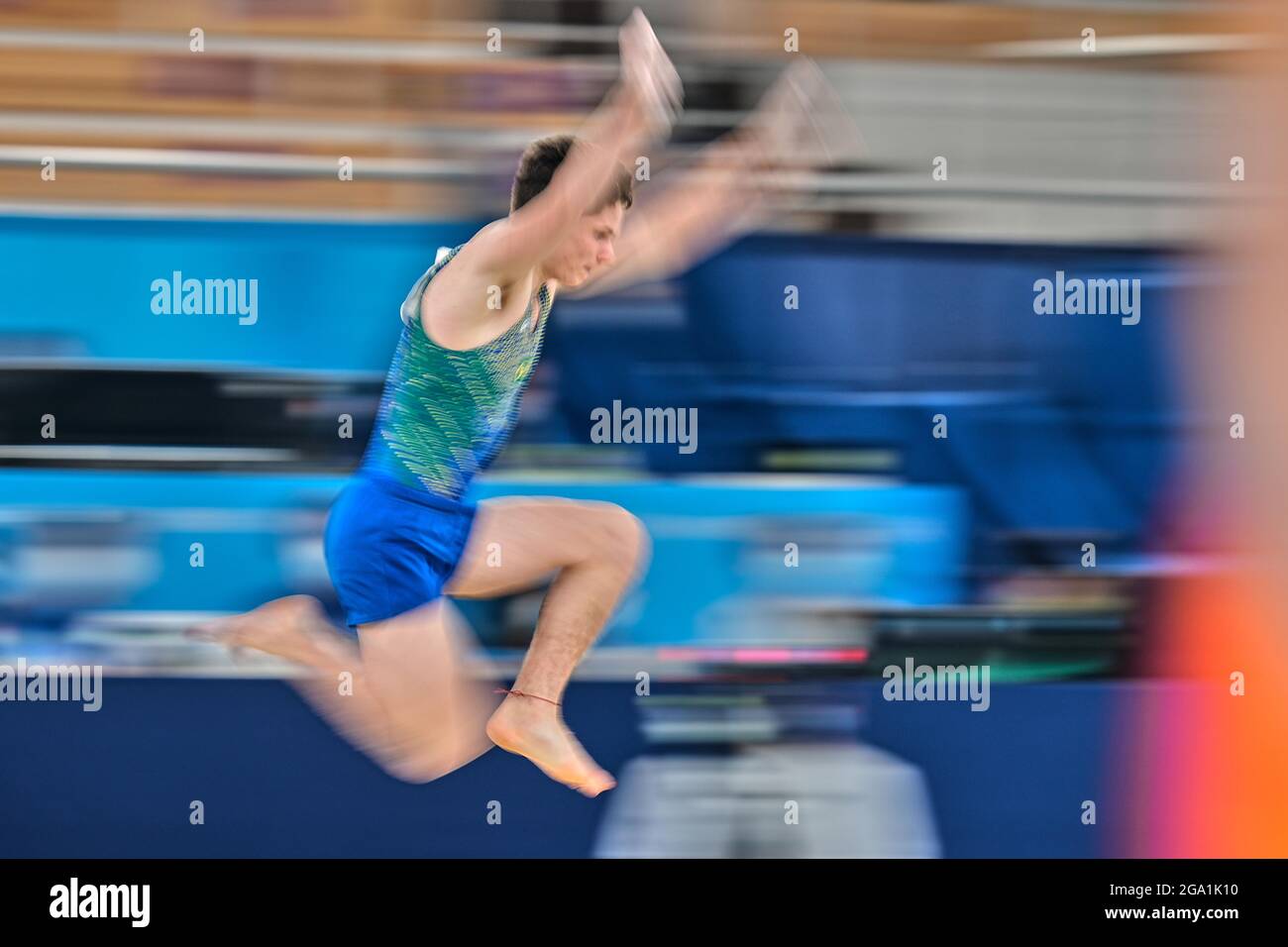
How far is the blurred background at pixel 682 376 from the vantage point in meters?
2.80

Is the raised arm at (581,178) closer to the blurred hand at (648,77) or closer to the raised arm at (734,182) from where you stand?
the blurred hand at (648,77)

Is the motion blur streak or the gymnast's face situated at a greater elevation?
the gymnast's face

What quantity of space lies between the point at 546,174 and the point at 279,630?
1072 millimetres

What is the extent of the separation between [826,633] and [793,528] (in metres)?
0.24

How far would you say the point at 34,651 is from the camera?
2.82 m

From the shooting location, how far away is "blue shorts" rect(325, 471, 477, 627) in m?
2.67

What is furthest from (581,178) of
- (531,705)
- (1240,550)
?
(1240,550)

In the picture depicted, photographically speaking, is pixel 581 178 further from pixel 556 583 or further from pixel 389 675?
pixel 389 675

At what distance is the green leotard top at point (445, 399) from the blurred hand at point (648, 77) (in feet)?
1.51

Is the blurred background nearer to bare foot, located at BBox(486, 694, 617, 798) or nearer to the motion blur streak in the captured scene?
the motion blur streak

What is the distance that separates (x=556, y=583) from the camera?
2.76 metres

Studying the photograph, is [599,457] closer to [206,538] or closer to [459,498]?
[459,498]

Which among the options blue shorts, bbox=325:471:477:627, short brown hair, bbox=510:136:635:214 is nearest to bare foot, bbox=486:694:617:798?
blue shorts, bbox=325:471:477:627
